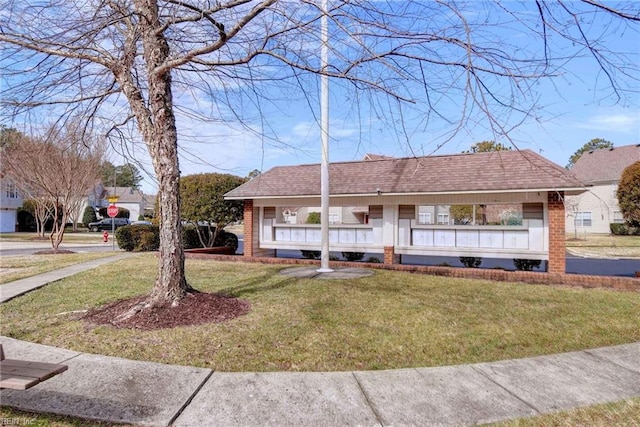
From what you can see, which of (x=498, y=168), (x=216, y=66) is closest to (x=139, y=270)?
(x=216, y=66)

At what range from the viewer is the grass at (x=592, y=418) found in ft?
10.7

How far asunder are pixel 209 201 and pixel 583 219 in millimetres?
38842

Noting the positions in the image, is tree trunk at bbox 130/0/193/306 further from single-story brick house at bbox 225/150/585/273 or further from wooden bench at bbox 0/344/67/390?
single-story brick house at bbox 225/150/585/273

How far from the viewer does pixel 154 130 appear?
648 centimetres

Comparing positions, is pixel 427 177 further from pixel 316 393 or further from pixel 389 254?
pixel 316 393

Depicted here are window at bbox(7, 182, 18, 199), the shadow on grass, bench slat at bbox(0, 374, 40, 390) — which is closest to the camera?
bench slat at bbox(0, 374, 40, 390)

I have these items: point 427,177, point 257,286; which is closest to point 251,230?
point 427,177

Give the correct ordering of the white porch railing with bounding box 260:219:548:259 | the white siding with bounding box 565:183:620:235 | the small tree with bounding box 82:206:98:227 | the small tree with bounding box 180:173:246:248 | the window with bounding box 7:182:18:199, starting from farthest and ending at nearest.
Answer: the small tree with bounding box 82:206:98:227
the white siding with bounding box 565:183:620:235
the window with bounding box 7:182:18:199
the small tree with bounding box 180:173:246:248
the white porch railing with bounding box 260:219:548:259

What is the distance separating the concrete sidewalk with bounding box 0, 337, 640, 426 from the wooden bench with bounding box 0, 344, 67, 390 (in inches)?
14.8

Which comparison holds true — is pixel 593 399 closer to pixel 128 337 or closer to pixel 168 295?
pixel 128 337

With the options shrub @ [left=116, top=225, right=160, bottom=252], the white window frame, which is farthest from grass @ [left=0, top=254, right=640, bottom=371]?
the white window frame

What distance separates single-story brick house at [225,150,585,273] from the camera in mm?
11602

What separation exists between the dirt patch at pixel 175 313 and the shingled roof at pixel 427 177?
5.84 m

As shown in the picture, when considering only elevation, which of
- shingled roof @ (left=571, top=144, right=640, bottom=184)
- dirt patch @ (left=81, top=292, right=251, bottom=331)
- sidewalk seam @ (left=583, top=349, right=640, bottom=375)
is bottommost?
sidewalk seam @ (left=583, top=349, right=640, bottom=375)
